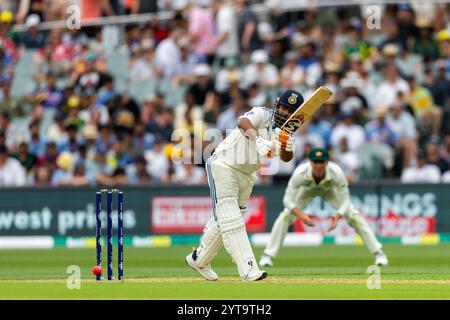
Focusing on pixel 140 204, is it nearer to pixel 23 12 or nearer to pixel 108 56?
pixel 108 56

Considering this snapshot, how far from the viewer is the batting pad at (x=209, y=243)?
1202cm

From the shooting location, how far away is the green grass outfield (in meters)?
10.6

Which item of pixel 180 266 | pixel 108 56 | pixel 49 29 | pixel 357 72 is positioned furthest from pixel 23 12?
pixel 180 266

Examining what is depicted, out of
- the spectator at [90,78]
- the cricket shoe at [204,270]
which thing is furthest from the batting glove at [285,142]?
the spectator at [90,78]

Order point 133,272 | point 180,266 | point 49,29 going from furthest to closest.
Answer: point 49,29
point 180,266
point 133,272

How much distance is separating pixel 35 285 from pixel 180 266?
11.6 ft

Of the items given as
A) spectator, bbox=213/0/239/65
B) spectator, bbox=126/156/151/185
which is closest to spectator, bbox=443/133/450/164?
spectator, bbox=213/0/239/65

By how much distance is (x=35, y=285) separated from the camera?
12.0 metres

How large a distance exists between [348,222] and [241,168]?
3439mm

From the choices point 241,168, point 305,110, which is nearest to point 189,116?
point 241,168

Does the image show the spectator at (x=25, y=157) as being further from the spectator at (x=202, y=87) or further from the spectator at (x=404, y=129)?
the spectator at (x=404, y=129)

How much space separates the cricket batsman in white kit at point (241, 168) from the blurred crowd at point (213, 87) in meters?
7.93

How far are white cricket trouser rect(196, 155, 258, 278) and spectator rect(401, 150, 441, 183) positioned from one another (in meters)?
8.26

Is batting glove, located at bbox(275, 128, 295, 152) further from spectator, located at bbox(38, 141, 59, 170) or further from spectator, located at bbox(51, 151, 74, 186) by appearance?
spectator, located at bbox(38, 141, 59, 170)
